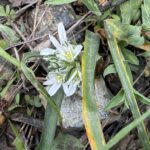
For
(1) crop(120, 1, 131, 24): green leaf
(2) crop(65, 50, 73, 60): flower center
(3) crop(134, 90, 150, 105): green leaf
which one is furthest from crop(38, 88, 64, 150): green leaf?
(1) crop(120, 1, 131, 24): green leaf

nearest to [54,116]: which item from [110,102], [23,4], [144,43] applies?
[110,102]

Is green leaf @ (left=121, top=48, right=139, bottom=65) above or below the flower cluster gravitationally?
below

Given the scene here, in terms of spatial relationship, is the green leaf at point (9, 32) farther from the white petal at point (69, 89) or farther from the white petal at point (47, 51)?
the white petal at point (69, 89)

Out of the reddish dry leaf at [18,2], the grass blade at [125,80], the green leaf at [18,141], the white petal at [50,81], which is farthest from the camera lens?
the reddish dry leaf at [18,2]

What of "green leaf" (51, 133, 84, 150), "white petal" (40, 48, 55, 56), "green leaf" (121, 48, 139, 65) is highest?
"white petal" (40, 48, 55, 56)

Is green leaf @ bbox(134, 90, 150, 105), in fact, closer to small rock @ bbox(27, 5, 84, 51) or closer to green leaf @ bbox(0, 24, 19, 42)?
small rock @ bbox(27, 5, 84, 51)

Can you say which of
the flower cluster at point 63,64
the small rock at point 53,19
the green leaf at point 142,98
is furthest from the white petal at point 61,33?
the green leaf at point 142,98

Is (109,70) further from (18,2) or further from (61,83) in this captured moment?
(18,2)
